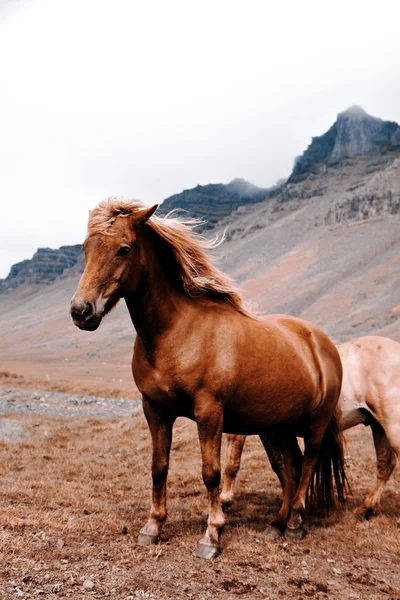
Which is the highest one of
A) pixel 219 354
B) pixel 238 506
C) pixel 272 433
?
pixel 219 354

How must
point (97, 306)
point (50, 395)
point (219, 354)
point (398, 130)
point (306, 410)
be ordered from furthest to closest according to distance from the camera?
point (398, 130)
point (50, 395)
point (306, 410)
point (219, 354)
point (97, 306)

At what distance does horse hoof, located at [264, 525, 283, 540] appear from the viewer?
5652mm

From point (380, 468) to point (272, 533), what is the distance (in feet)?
7.53

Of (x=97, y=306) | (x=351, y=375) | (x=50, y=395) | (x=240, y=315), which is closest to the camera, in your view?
(x=97, y=306)

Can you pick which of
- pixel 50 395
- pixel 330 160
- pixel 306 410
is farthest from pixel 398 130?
pixel 306 410

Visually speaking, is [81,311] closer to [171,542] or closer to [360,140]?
[171,542]

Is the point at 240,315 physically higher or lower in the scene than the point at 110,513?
higher

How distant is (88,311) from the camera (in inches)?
170

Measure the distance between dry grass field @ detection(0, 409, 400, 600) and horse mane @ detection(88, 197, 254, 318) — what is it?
267 centimetres

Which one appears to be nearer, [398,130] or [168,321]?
[168,321]

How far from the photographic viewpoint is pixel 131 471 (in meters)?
9.78

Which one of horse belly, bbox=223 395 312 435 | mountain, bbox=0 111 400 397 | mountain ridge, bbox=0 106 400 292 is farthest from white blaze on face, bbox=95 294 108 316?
mountain ridge, bbox=0 106 400 292

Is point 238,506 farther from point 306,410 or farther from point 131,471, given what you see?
point 131,471

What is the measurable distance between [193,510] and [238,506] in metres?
0.78
